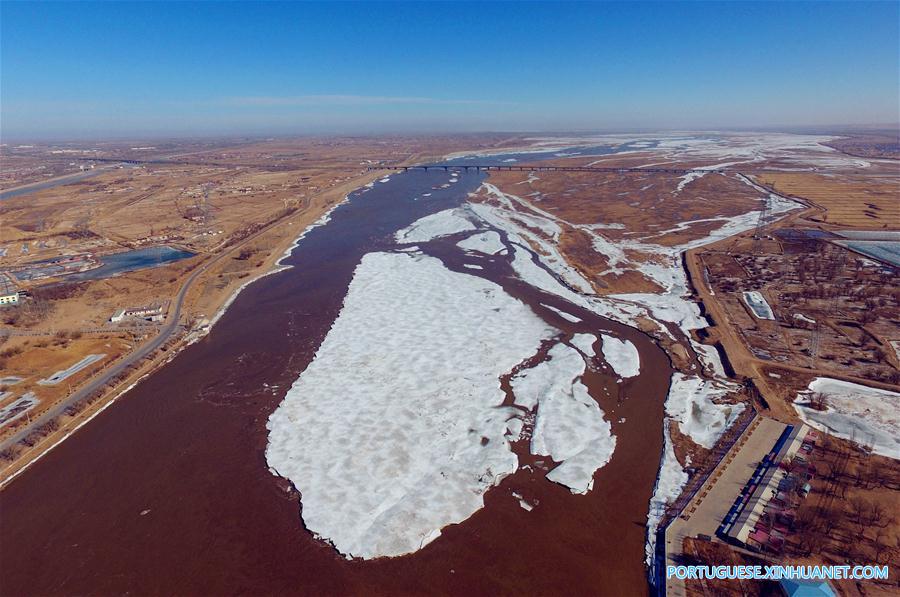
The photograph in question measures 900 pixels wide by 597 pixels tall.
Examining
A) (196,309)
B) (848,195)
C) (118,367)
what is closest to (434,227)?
(196,309)

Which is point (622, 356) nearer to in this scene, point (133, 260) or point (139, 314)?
point (139, 314)

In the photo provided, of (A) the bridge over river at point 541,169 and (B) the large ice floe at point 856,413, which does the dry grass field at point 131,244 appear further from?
(B) the large ice floe at point 856,413

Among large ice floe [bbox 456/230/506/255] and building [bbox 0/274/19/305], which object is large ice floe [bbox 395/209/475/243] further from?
building [bbox 0/274/19/305]

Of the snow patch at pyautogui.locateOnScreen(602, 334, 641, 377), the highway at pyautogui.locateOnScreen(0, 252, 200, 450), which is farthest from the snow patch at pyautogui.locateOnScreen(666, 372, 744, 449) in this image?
the highway at pyautogui.locateOnScreen(0, 252, 200, 450)

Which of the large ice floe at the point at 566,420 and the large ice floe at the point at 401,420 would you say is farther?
the large ice floe at the point at 566,420

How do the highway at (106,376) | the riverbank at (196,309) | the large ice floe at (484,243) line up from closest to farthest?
the riverbank at (196,309), the highway at (106,376), the large ice floe at (484,243)

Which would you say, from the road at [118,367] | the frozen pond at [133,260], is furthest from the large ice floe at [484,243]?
the frozen pond at [133,260]
